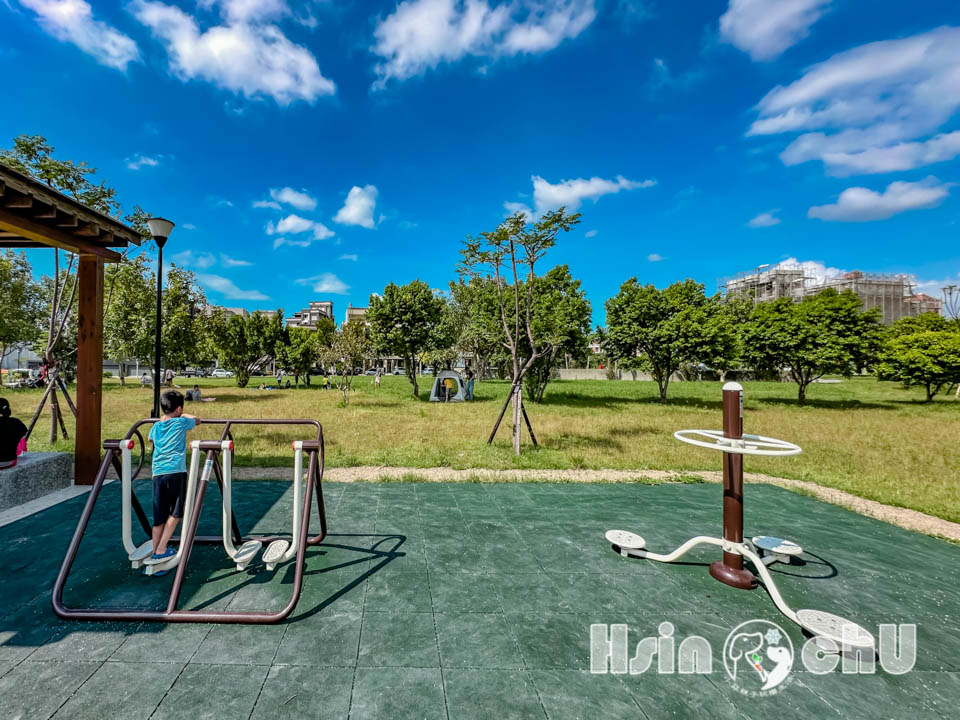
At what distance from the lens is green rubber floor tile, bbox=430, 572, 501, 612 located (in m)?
3.29

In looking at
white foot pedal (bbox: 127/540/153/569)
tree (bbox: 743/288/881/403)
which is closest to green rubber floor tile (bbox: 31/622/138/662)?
white foot pedal (bbox: 127/540/153/569)

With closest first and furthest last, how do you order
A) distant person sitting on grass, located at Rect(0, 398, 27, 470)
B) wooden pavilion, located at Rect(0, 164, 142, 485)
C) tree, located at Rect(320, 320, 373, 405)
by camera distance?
distant person sitting on grass, located at Rect(0, 398, 27, 470) → wooden pavilion, located at Rect(0, 164, 142, 485) → tree, located at Rect(320, 320, 373, 405)

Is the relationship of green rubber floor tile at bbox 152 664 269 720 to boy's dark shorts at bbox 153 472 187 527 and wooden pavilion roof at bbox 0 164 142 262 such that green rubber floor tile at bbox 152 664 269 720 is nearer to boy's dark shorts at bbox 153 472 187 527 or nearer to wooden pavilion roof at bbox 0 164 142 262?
boy's dark shorts at bbox 153 472 187 527

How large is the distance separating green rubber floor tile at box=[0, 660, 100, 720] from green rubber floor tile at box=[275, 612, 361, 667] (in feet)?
3.53

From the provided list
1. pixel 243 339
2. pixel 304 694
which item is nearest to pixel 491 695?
pixel 304 694

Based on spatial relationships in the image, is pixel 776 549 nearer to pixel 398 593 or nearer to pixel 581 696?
pixel 581 696

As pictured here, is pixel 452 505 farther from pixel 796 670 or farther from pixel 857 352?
pixel 857 352

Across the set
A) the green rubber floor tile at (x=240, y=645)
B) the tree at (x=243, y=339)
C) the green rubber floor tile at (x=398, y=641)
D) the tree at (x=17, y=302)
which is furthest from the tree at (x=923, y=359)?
the tree at (x=17, y=302)

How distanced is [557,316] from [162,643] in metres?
23.2

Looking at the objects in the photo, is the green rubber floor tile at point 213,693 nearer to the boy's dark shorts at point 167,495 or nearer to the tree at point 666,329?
the boy's dark shorts at point 167,495

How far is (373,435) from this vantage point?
1190 cm

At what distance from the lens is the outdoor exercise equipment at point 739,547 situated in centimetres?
282

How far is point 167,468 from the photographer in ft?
11.8

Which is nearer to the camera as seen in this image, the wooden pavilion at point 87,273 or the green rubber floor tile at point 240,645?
the green rubber floor tile at point 240,645
